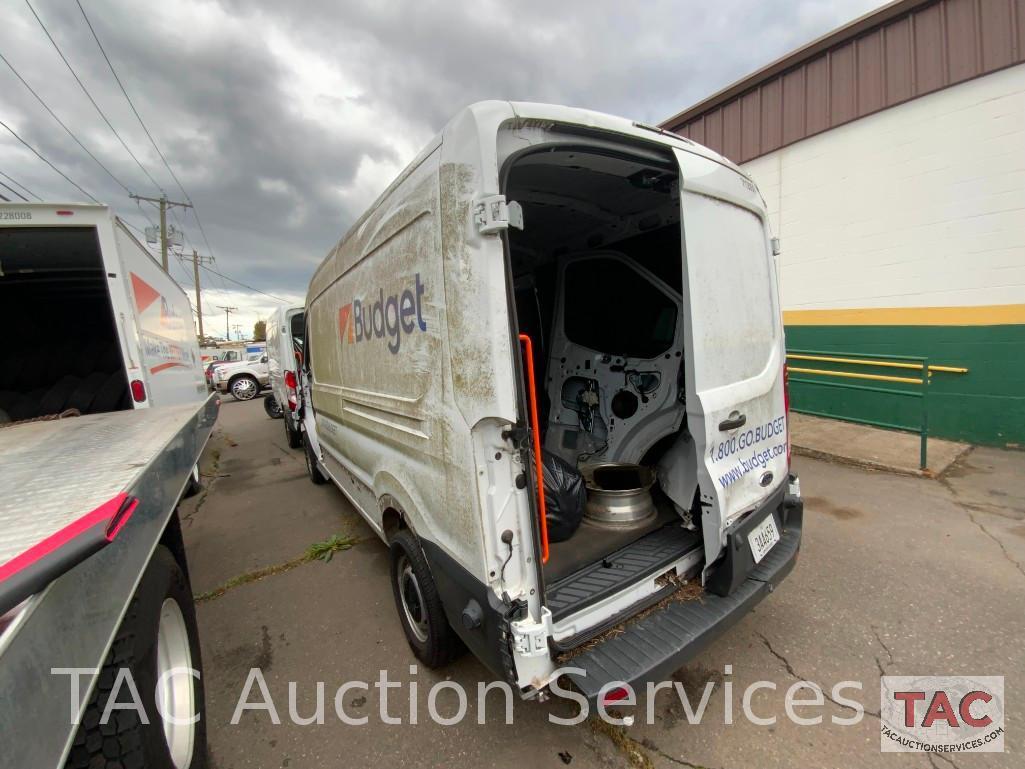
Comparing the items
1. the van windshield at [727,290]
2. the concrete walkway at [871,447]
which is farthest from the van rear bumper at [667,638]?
the concrete walkway at [871,447]

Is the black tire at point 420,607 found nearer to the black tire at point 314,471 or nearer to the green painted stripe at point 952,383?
the black tire at point 314,471

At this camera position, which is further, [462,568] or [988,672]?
[988,672]

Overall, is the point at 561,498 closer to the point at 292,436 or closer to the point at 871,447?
the point at 871,447

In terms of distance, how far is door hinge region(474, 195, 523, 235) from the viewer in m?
1.44

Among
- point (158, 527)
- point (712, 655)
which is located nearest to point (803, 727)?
point (712, 655)

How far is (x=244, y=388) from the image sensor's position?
55.0 ft

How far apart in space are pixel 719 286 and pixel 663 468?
123 centimetres

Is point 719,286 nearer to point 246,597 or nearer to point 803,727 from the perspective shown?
point 803,727

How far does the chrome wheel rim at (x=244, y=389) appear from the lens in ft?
54.7

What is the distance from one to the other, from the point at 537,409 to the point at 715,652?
5.16ft

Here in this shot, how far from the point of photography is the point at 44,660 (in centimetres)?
A: 82

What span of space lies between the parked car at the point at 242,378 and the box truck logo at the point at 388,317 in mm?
16083

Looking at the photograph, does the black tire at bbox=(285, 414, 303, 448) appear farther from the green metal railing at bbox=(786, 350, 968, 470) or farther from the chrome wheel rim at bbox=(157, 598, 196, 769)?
the green metal railing at bbox=(786, 350, 968, 470)

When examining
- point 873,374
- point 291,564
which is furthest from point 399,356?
point 873,374
